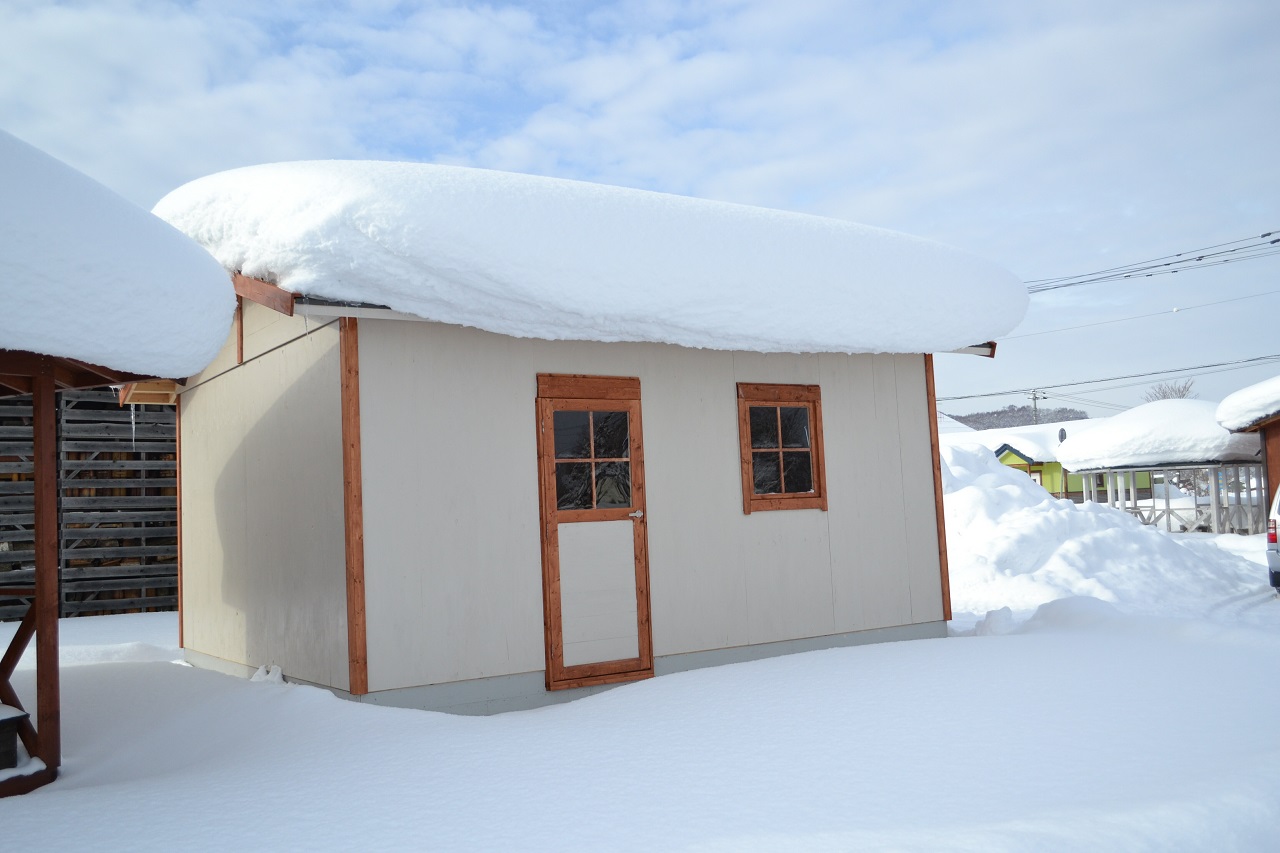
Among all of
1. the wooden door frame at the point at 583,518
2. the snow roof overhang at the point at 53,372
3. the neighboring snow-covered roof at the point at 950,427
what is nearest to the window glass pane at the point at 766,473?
the wooden door frame at the point at 583,518

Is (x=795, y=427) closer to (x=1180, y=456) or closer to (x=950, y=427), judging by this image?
(x=1180, y=456)

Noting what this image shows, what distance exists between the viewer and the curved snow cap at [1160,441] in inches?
914

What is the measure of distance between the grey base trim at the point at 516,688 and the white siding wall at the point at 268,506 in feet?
1.07

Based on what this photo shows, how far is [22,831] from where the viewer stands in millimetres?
3791

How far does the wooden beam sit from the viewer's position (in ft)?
18.4

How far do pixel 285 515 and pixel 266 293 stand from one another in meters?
1.66

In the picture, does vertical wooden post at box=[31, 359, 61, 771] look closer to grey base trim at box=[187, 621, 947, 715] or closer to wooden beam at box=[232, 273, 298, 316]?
wooden beam at box=[232, 273, 298, 316]

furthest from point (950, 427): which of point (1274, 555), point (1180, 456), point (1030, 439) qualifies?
point (1274, 555)

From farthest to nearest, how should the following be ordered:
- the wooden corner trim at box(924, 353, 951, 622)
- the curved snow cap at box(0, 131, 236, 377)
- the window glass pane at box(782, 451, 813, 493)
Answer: the wooden corner trim at box(924, 353, 951, 622)
the window glass pane at box(782, 451, 813, 493)
the curved snow cap at box(0, 131, 236, 377)

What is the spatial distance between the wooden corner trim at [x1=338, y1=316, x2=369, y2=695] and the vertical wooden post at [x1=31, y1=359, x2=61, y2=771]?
147cm

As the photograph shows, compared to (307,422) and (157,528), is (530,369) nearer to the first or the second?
(307,422)

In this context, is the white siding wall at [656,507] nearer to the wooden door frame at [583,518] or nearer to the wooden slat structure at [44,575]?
the wooden door frame at [583,518]

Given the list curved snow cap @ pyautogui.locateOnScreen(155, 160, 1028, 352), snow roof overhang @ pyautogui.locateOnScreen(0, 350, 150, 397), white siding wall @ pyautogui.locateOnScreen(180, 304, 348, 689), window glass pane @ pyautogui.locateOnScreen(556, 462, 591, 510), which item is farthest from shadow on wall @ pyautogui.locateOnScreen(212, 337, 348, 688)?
window glass pane @ pyautogui.locateOnScreen(556, 462, 591, 510)

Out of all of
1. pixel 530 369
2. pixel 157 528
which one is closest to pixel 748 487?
pixel 530 369
